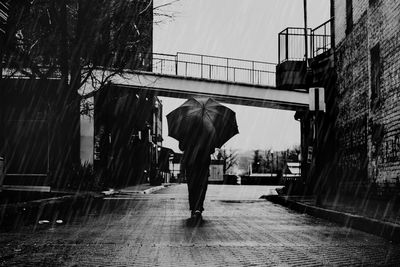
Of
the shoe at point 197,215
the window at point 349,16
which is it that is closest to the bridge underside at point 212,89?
the window at point 349,16

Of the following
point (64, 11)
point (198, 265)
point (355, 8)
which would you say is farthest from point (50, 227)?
point (64, 11)

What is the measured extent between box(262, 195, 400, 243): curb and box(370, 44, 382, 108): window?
3.76 metres

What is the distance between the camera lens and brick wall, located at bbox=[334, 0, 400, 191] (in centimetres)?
1420

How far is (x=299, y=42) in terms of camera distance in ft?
77.8

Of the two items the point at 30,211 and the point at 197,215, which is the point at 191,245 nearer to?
the point at 197,215

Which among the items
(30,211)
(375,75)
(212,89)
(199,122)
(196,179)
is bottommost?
(30,211)

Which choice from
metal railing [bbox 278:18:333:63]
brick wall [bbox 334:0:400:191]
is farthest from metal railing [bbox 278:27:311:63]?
brick wall [bbox 334:0:400:191]

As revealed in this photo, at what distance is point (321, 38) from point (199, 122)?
46.8ft

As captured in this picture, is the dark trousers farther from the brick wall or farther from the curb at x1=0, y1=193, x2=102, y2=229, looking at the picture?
the brick wall

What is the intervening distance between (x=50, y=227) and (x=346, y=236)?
4384 millimetres

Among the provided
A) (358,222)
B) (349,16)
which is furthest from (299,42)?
(358,222)

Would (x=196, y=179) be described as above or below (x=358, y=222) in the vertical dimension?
above

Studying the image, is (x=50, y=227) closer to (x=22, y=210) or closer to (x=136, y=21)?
(x=22, y=210)

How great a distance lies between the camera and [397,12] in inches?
545
